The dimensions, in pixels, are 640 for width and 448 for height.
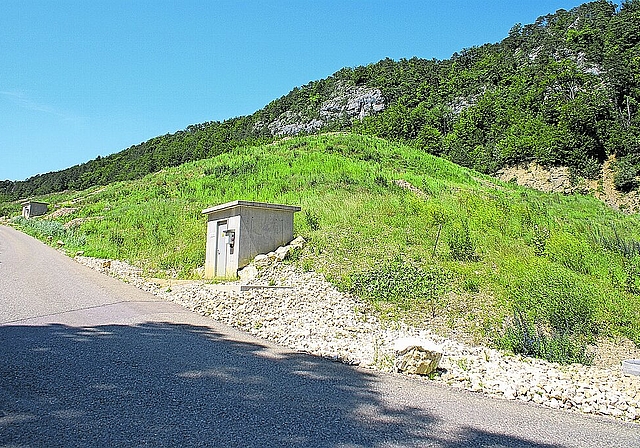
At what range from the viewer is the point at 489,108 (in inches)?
1777

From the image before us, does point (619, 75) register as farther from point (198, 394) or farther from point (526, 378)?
point (198, 394)

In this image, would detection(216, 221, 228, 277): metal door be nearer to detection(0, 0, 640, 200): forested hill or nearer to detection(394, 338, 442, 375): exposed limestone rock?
detection(394, 338, 442, 375): exposed limestone rock

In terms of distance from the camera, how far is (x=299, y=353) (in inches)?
220

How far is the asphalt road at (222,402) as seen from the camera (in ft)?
9.64

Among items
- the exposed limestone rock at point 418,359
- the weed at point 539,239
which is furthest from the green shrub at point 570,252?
the exposed limestone rock at point 418,359

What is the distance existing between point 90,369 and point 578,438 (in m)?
3.97

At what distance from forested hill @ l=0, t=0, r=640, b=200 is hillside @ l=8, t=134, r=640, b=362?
42.8 feet

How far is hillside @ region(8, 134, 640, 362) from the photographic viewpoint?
731 centimetres

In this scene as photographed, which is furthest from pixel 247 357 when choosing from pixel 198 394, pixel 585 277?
pixel 585 277

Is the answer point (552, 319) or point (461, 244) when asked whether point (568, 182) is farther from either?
point (552, 319)

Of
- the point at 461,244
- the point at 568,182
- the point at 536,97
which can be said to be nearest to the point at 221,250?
the point at 461,244

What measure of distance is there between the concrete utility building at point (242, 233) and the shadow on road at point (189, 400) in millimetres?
5776

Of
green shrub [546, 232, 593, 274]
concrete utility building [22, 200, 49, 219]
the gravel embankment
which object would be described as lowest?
the gravel embankment

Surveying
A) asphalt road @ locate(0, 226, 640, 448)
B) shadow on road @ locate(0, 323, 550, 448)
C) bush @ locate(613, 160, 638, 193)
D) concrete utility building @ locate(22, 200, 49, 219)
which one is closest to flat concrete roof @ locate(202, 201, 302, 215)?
asphalt road @ locate(0, 226, 640, 448)
